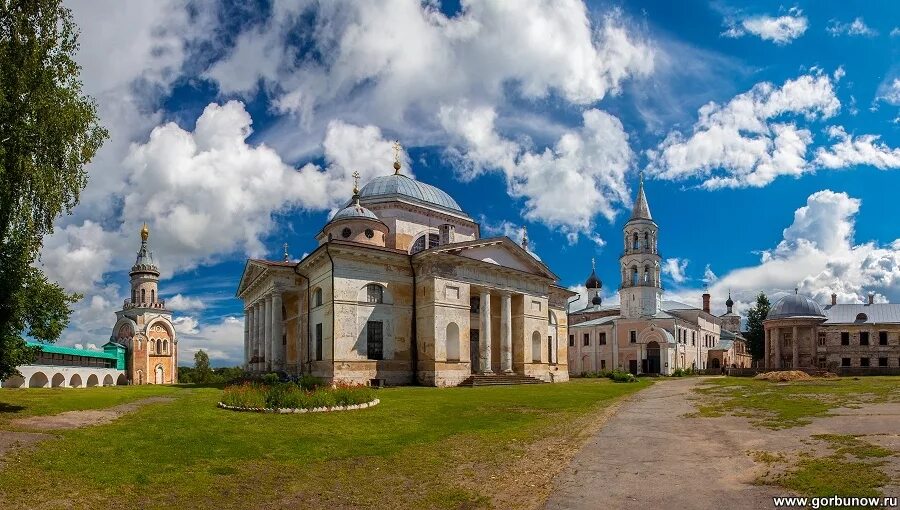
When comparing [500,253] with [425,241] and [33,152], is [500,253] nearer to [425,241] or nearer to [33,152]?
[425,241]

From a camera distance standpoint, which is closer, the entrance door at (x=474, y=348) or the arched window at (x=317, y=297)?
the arched window at (x=317, y=297)

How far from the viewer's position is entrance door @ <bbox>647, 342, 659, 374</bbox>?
6644 cm

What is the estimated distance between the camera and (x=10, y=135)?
1589 centimetres

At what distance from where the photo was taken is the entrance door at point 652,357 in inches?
2616

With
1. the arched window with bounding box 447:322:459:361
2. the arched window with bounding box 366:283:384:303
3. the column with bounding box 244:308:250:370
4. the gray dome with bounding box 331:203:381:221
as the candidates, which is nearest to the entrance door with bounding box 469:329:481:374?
the arched window with bounding box 447:322:459:361

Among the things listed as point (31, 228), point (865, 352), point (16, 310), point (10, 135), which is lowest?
point (865, 352)

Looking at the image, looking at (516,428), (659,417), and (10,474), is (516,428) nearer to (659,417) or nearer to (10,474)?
(659,417)

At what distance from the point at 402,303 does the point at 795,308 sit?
160 feet

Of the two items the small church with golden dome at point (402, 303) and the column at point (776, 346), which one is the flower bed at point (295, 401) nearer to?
the small church with golden dome at point (402, 303)

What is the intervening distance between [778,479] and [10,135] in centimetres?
1891

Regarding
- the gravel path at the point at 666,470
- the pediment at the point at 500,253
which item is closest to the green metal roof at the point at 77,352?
the pediment at the point at 500,253

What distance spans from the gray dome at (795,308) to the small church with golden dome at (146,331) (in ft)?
225

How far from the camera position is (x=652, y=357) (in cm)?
6675

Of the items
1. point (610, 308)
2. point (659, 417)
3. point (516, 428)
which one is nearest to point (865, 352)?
point (610, 308)
